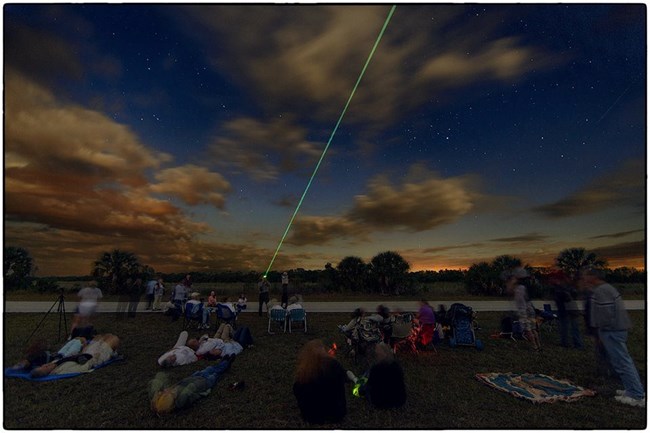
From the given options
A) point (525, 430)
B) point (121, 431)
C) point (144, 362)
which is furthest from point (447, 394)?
point (144, 362)

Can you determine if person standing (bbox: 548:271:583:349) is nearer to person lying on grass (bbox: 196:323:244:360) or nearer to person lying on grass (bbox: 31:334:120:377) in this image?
person lying on grass (bbox: 196:323:244:360)

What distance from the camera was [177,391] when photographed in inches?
235

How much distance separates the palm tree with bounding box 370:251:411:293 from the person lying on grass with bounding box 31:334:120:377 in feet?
71.2

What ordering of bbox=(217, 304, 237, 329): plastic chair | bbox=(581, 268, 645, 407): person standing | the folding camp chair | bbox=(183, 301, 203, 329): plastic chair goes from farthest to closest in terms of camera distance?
bbox=(183, 301, 203, 329): plastic chair → the folding camp chair → bbox=(217, 304, 237, 329): plastic chair → bbox=(581, 268, 645, 407): person standing

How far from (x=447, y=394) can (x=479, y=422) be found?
1.09 m

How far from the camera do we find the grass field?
18.6ft

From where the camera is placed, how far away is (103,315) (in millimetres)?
16219

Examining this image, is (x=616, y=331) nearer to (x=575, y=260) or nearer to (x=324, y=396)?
(x=324, y=396)

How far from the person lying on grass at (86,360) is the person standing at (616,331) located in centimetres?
1085

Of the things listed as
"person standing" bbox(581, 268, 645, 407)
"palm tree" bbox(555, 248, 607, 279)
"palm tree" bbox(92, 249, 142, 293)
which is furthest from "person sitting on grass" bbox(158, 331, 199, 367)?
"palm tree" bbox(555, 248, 607, 279)

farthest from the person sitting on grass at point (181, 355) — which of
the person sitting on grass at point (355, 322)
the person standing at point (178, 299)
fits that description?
the person standing at point (178, 299)

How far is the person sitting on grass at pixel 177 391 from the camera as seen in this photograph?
5.77 m

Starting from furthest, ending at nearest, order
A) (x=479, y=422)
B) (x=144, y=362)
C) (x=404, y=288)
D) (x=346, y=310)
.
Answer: (x=404, y=288), (x=346, y=310), (x=144, y=362), (x=479, y=422)

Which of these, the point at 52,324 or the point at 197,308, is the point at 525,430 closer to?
the point at 197,308
